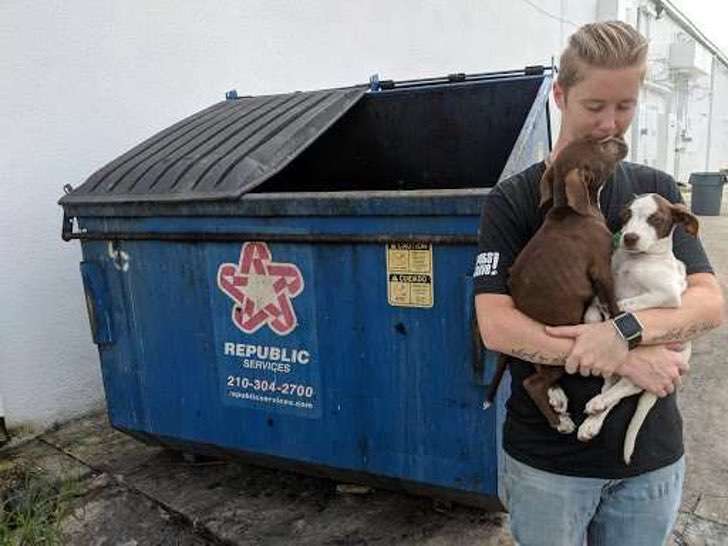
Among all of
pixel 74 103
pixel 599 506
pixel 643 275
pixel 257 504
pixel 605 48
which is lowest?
pixel 257 504

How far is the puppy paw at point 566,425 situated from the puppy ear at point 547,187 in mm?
442

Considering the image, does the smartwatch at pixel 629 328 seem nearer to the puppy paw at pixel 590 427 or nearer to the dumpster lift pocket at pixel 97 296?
the puppy paw at pixel 590 427

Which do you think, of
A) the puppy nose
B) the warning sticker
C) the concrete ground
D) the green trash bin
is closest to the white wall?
the concrete ground

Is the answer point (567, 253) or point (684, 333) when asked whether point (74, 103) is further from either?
point (684, 333)

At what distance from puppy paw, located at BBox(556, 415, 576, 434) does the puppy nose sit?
371 millimetres

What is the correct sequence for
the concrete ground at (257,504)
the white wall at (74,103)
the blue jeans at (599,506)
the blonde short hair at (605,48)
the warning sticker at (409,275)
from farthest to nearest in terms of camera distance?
the white wall at (74,103) < the concrete ground at (257,504) < the warning sticker at (409,275) < the blue jeans at (599,506) < the blonde short hair at (605,48)

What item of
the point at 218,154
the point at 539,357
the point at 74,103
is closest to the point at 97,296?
the point at 218,154

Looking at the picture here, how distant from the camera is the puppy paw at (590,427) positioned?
1.29m

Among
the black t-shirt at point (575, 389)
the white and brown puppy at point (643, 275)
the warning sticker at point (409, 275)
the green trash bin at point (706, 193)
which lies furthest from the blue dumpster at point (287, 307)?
the green trash bin at point (706, 193)

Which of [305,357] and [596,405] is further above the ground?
[596,405]

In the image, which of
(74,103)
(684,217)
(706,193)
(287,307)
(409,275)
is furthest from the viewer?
(706,193)

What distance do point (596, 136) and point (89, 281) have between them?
7.74ft

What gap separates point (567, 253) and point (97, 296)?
227 centimetres

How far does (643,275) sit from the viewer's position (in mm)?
1308
